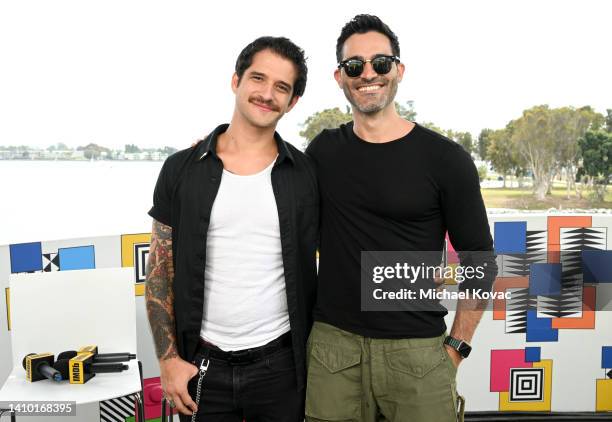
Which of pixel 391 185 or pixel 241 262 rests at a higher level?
pixel 391 185

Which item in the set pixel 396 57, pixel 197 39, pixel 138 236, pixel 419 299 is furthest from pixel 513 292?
pixel 197 39

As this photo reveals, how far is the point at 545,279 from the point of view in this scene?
2932mm

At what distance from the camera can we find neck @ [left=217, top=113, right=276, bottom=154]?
1583 millimetres

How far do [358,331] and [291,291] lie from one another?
0.22m

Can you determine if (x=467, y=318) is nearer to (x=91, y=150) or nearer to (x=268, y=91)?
(x=268, y=91)

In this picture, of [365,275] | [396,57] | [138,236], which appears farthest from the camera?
[138,236]

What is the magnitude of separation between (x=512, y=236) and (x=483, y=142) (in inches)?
22.6

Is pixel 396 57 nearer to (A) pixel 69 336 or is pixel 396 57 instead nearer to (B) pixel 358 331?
(B) pixel 358 331

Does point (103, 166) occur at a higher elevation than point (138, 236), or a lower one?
higher

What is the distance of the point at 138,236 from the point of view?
273cm

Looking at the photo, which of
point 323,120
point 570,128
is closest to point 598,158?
point 570,128

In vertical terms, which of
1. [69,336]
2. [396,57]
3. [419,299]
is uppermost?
[396,57]

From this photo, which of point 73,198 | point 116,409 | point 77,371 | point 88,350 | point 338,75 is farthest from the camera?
point 73,198

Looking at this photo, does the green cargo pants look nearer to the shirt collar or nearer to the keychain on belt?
the keychain on belt
